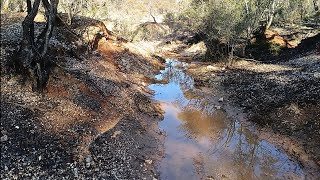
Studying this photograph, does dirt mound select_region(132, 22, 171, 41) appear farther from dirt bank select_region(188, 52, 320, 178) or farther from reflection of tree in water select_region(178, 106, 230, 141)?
reflection of tree in water select_region(178, 106, 230, 141)

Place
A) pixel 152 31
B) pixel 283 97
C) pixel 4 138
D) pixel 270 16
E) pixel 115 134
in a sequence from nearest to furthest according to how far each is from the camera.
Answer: pixel 4 138, pixel 115 134, pixel 283 97, pixel 270 16, pixel 152 31

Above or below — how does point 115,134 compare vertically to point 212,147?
above

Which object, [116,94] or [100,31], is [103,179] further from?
[100,31]

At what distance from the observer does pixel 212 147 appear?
18.8 metres

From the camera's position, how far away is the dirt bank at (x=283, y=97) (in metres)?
18.2

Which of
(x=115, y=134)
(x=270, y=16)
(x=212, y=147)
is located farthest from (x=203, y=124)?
(x=270, y=16)

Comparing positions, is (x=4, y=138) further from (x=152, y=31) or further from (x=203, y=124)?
(x=152, y=31)

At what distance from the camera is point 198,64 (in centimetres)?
4000

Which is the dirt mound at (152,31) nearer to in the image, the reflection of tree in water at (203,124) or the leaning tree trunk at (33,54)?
the reflection of tree in water at (203,124)

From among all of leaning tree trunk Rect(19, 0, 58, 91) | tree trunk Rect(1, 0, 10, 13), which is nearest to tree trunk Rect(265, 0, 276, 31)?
tree trunk Rect(1, 0, 10, 13)

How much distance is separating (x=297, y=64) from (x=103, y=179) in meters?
23.6

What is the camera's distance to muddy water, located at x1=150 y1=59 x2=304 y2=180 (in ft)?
52.3

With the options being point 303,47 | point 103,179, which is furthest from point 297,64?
point 103,179

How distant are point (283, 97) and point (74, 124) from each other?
45.3 ft
